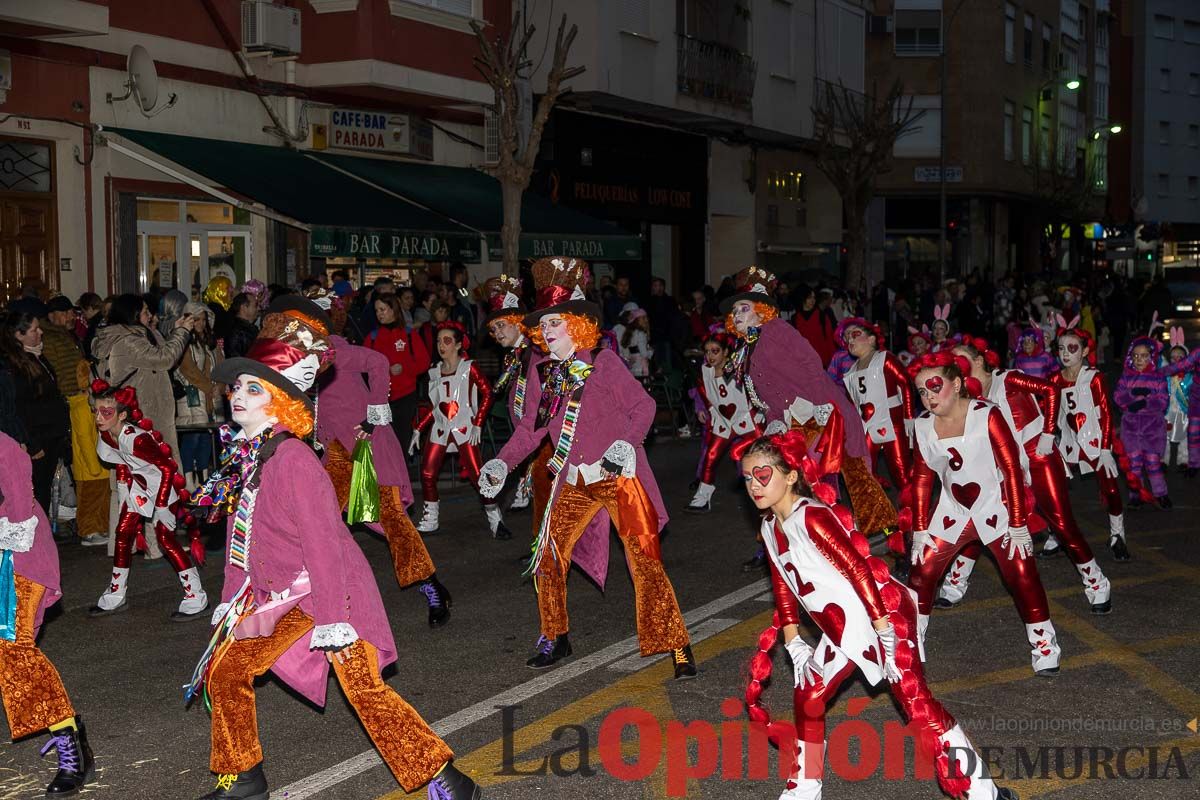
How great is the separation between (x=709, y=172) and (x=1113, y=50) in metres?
47.7

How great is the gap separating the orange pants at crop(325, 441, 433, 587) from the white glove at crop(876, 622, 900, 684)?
12.7 feet

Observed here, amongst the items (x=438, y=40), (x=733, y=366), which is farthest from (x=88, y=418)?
(x=438, y=40)

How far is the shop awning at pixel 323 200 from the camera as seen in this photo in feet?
54.0

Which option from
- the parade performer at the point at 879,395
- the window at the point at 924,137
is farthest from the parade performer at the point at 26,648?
the window at the point at 924,137

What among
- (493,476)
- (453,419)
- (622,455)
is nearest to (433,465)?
(453,419)

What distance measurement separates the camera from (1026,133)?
50812mm

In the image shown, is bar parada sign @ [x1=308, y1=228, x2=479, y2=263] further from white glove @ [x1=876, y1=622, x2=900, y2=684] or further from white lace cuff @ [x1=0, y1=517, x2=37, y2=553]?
white glove @ [x1=876, y1=622, x2=900, y2=684]

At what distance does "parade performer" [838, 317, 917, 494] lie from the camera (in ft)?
35.6

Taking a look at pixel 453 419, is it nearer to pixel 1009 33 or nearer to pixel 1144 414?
pixel 1144 414

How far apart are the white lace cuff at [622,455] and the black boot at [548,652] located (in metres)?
1.03

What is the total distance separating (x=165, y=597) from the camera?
9.50 metres

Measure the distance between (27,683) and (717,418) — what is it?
741 cm

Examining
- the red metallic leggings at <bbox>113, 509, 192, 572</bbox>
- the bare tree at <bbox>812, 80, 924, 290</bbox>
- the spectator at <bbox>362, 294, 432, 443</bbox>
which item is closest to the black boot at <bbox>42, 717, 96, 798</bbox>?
the red metallic leggings at <bbox>113, 509, 192, 572</bbox>

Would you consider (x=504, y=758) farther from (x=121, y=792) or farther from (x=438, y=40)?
(x=438, y=40)
